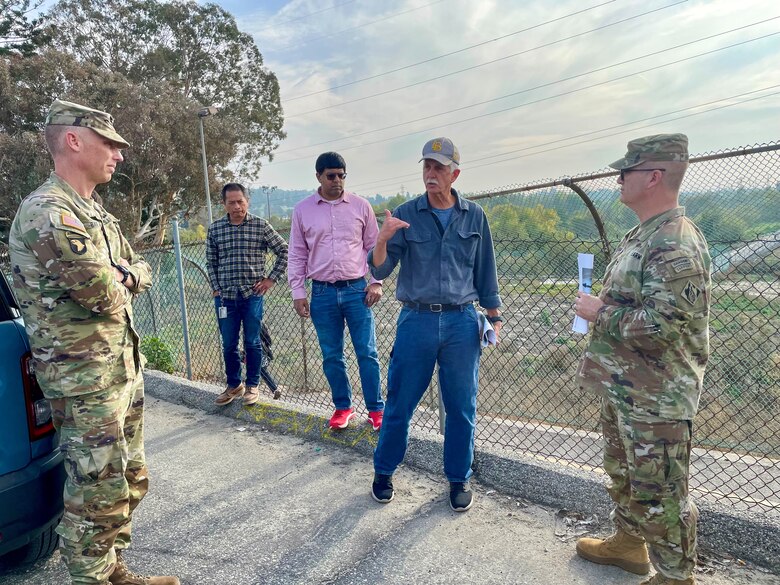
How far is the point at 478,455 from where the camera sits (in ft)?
10.5

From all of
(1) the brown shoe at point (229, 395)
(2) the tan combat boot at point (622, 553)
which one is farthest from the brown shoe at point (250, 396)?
(2) the tan combat boot at point (622, 553)

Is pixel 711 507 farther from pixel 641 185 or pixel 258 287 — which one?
pixel 258 287

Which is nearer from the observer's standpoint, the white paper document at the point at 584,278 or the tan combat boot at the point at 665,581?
the tan combat boot at the point at 665,581

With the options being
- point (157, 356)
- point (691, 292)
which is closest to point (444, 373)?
point (691, 292)

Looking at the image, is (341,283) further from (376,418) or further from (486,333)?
(486,333)

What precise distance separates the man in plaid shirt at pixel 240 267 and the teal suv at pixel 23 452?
1.93 m

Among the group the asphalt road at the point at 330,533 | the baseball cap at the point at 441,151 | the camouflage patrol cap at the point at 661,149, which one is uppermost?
the baseball cap at the point at 441,151

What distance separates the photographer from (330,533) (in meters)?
2.65

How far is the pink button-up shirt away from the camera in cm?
353

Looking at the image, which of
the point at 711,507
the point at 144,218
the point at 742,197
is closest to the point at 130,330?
the point at 711,507

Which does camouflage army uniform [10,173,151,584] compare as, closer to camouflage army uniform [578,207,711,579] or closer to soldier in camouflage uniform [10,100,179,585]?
soldier in camouflage uniform [10,100,179,585]

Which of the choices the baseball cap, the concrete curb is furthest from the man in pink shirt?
the baseball cap

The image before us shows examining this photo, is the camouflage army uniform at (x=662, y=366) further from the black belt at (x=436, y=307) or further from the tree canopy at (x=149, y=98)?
the tree canopy at (x=149, y=98)

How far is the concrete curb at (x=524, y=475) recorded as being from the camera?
2.36m
